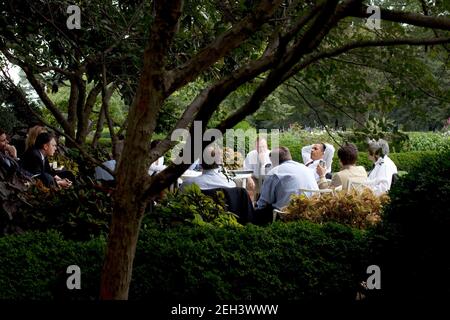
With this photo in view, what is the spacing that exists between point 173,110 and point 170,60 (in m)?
3.00

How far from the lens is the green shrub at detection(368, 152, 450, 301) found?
3.45 m

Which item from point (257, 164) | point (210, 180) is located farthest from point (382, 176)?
point (257, 164)

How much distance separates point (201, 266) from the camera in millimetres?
3973

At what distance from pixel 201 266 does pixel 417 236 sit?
1.30m

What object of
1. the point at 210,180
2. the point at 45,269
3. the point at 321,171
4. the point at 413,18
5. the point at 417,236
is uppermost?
the point at 413,18

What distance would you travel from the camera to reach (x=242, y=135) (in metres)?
17.1

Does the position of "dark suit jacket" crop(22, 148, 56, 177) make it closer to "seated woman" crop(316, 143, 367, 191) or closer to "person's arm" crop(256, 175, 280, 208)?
"person's arm" crop(256, 175, 280, 208)

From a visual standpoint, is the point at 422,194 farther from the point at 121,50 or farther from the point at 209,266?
the point at 121,50

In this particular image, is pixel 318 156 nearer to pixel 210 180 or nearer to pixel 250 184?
pixel 250 184

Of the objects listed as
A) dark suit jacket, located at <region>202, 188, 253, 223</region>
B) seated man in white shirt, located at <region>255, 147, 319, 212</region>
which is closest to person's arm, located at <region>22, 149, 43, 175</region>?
dark suit jacket, located at <region>202, 188, 253, 223</region>

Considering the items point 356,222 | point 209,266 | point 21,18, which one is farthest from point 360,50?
point 21,18

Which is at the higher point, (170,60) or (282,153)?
(170,60)

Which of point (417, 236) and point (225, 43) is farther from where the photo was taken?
point (417, 236)
